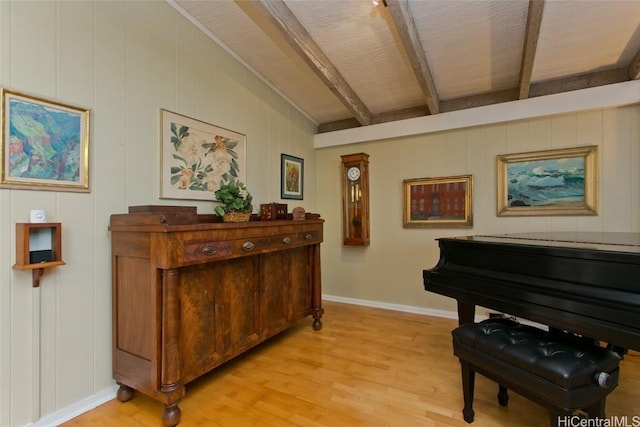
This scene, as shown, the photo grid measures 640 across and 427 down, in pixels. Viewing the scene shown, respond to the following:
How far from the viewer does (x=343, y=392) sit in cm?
205

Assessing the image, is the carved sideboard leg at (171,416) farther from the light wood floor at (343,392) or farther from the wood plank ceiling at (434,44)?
the wood plank ceiling at (434,44)

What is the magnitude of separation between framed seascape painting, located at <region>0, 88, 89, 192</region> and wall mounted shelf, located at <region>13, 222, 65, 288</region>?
0.79ft

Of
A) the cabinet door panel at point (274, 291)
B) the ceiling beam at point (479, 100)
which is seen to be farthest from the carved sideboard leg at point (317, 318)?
the ceiling beam at point (479, 100)

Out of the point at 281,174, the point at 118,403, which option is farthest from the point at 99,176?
the point at 281,174

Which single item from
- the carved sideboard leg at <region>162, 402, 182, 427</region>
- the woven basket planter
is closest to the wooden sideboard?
the carved sideboard leg at <region>162, 402, 182, 427</region>

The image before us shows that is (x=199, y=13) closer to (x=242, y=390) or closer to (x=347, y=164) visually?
(x=347, y=164)

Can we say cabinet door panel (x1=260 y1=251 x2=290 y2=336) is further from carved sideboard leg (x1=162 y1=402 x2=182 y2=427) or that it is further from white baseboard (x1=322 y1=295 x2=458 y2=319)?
white baseboard (x1=322 y1=295 x2=458 y2=319)

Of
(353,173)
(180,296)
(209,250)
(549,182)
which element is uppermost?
(353,173)

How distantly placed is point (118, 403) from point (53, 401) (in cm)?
35

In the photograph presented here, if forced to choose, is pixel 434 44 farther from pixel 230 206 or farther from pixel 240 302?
pixel 240 302

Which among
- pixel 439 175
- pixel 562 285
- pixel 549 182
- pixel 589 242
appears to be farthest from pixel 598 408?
pixel 439 175

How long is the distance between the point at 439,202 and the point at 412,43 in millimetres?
1864

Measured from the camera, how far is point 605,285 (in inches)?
54.1
